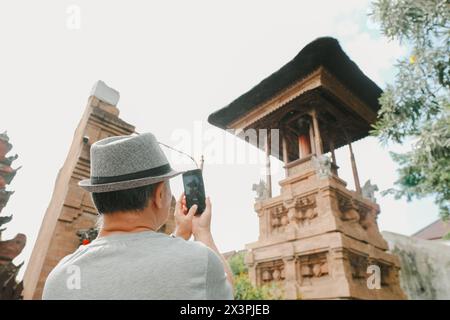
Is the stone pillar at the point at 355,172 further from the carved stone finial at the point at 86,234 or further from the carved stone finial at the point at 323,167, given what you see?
the carved stone finial at the point at 86,234

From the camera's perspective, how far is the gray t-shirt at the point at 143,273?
836mm

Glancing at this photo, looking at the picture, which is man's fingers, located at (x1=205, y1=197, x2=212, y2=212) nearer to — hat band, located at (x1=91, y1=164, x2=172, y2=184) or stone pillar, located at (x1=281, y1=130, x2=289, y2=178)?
hat band, located at (x1=91, y1=164, x2=172, y2=184)

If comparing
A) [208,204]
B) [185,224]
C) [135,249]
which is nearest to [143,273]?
[135,249]

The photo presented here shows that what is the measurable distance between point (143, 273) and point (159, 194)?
32 cm

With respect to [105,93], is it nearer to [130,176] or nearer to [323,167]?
[323,167]

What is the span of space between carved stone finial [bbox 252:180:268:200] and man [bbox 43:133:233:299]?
21.7ft

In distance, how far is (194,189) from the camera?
1403mm

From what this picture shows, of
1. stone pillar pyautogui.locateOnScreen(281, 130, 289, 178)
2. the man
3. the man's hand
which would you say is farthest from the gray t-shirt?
stone pillar pyautogui.locateOnScreen(281, 130, 289, 178)

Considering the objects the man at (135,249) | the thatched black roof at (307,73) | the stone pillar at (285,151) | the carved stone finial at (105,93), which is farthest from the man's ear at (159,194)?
the stone pillar at (285,151)

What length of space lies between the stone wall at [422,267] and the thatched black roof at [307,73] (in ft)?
19.8

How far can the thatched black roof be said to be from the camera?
266 inches
